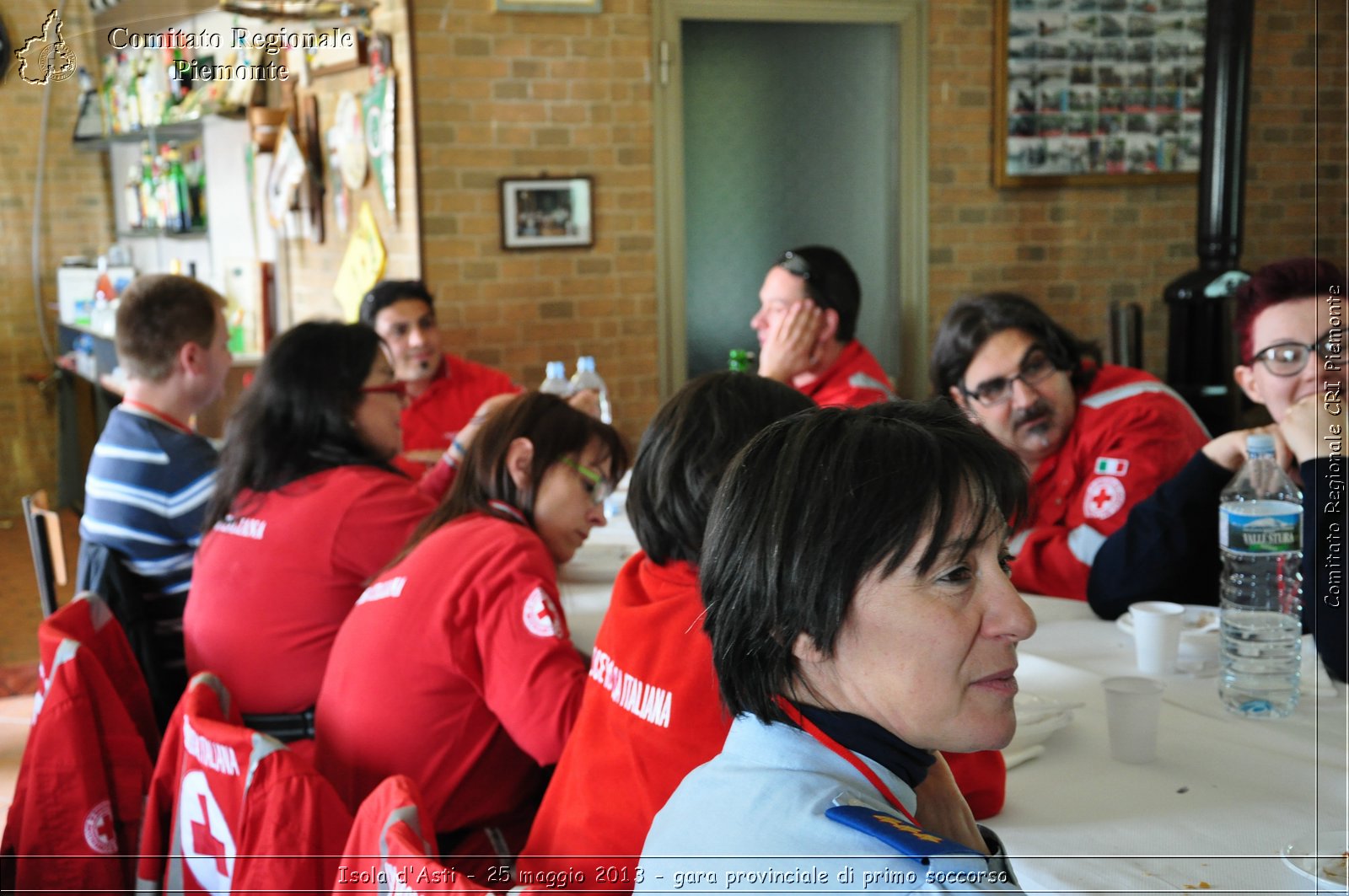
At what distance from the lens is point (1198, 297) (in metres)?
4.69

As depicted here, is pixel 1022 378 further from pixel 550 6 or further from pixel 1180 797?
pixel 550 6

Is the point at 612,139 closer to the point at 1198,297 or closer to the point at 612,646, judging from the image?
the point at 1198,297

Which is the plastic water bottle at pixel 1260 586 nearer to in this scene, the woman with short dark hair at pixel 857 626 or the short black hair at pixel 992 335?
the short black hair at pixel 992 335

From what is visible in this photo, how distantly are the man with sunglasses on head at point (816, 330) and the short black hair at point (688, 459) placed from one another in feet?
6.01

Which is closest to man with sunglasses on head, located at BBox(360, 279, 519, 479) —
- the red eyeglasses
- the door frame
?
the door frame

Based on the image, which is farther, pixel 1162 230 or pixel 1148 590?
pixel 1162 230

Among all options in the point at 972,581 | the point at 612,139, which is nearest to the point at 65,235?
the point at 612,139

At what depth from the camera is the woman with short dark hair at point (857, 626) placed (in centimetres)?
89

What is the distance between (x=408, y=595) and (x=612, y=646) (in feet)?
1.55

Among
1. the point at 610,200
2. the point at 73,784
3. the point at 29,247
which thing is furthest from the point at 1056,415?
the point at 29,247

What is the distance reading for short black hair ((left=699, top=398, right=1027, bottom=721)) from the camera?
35.0 inches

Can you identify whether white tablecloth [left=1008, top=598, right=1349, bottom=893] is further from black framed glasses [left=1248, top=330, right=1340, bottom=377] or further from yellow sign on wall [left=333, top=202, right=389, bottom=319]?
yellow sign on wall [left=333, top=202, right=389, bottom=319]

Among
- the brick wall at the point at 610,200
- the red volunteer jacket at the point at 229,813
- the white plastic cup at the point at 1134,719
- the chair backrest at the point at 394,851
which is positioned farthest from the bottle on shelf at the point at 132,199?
the white plastic cup at the point at 1134,719

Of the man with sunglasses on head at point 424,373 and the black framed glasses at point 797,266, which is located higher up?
the black framed glasses at point 797,266
